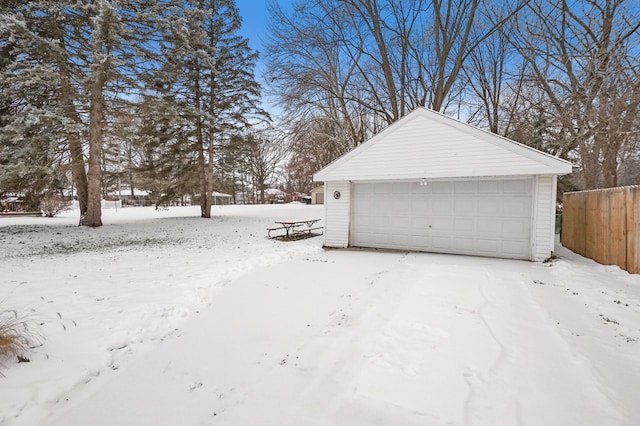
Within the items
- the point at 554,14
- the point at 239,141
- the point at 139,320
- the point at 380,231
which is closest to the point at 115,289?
the point at 139,320

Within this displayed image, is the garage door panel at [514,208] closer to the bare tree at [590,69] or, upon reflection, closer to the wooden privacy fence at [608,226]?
the wooden privacy fence at [608,226]

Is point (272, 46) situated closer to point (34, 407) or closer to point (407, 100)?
point (407, 100)

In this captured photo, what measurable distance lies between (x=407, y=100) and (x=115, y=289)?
17.3 metres

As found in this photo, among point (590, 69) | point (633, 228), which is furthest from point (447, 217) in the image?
point (590, 69)

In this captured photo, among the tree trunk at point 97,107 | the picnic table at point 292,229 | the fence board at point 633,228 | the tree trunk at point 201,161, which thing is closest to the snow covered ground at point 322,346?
the fence board at point 633,228

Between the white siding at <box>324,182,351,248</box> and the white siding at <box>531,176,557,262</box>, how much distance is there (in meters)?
4.95

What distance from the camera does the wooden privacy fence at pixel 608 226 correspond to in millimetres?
5771

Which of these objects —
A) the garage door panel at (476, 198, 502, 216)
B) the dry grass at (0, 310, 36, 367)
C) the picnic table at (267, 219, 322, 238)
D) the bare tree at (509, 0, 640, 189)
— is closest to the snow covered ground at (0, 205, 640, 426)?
the dry grass at (0, 310, 36, 367)

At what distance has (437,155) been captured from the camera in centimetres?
804

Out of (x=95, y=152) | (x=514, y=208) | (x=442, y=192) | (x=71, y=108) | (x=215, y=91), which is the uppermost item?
(x=215, y=91)

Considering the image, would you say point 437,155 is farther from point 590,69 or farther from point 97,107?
point 97,107

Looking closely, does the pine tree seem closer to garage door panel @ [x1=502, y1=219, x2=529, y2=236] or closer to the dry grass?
the dry grass

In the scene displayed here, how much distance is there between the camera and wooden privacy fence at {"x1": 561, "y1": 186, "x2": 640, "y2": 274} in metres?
5.77

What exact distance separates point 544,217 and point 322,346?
6.94m
